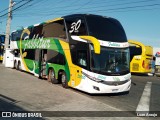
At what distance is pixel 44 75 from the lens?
19.1 metres

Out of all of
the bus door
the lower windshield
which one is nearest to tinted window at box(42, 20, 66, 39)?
the bus door

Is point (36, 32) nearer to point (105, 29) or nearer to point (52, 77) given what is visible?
point (52, 77)

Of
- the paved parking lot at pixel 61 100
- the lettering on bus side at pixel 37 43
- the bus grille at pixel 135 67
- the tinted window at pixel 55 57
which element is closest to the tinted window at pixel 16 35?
the lettering on bus side at pixel 37 43

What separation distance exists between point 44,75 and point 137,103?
7.93 metres

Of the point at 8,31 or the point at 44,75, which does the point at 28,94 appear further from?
the point at 8,31

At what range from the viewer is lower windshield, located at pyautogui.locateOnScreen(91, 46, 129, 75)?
529 inches

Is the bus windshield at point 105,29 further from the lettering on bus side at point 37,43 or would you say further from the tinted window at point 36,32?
the tinted window at point 36,32

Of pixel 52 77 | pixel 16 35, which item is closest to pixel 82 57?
pixel 52 77

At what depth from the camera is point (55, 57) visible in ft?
56.2

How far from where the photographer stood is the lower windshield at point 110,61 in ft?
44.1

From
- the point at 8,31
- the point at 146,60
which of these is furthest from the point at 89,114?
the point at 8,31

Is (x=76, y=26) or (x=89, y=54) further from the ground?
(x=76, y=26)

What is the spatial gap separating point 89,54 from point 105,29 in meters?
1.66

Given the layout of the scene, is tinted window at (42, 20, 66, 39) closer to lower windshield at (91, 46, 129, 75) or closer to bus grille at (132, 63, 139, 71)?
lower windshield at (91, 46, 129, 75)
